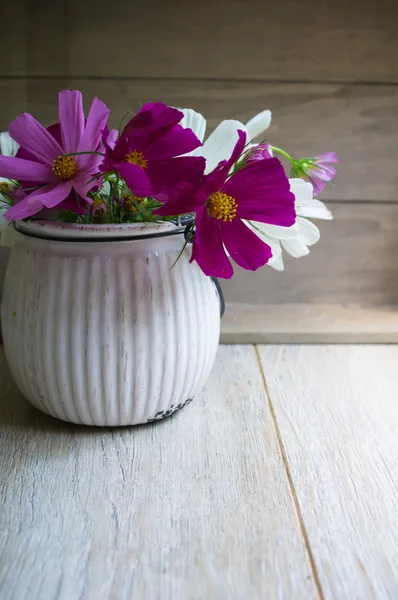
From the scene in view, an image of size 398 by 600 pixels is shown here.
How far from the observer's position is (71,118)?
509 millimetres

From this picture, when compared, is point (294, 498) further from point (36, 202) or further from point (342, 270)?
point (342, 270)

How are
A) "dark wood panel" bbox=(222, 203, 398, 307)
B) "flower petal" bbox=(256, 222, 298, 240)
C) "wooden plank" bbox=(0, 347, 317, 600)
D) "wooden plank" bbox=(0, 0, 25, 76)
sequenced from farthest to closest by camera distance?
"dark wood panel" bbox=(222, 203, 398, 307) < "wooden plank" bbox=(0, 0, 25, 76) < "flower petal" bbox=(256, 222, 298, 240) < "wooden plank" bbox=(0, 347, 317, 600)

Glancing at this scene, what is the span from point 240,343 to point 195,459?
0.28m

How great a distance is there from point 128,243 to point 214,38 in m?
0.38

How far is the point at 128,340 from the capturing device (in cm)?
54

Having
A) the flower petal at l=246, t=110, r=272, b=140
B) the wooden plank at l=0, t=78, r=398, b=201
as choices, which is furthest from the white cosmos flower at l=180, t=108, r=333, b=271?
the wooden plank at l=0, t=78, r=398, b=201

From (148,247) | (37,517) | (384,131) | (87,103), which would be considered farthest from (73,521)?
(384,131)

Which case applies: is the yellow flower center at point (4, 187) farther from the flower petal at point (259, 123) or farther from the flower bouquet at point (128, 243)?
the flower petal at point (259, 123)

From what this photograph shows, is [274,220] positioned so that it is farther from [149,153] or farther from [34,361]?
[34,361]

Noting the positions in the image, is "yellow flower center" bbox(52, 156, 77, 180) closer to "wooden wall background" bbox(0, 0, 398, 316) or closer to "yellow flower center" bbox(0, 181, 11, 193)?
"yellow flower center" bbox(0, 181, 11, 193)

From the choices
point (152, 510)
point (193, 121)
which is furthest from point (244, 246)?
point (152, 510)

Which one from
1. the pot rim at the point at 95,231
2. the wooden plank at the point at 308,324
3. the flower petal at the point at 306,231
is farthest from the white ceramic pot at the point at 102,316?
the wooden plank at the point at 308,324

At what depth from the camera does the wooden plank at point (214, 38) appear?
29.8 inches

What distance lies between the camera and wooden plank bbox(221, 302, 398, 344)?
2.74 ft
